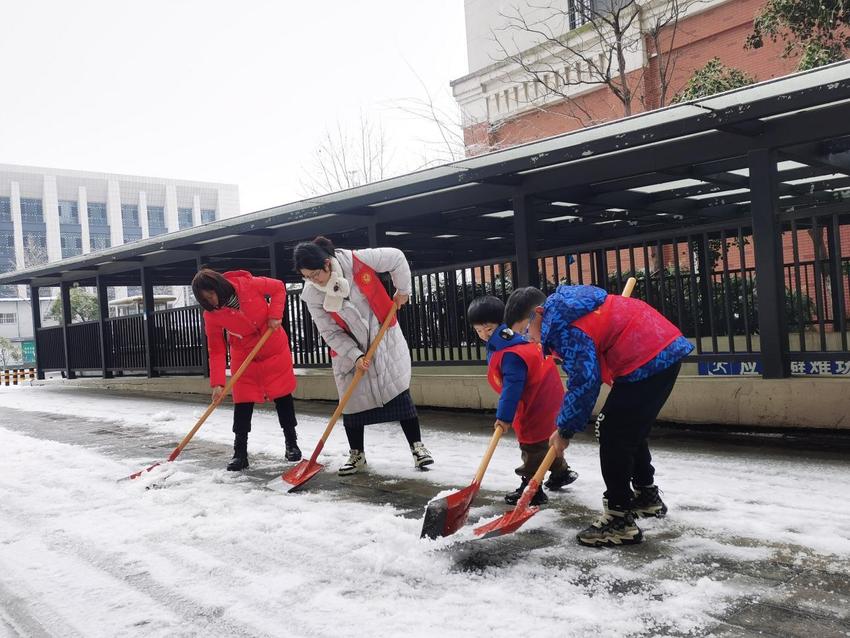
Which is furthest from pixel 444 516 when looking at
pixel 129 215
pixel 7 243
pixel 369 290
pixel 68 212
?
pixel 129 215

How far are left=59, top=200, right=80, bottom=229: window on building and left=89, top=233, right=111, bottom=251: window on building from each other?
2671mm

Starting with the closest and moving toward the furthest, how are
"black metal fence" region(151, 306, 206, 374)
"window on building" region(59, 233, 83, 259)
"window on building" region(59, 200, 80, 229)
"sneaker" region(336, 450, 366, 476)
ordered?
"sneaker" region(336, 450, 366, 476) → "black metal fence" region(151, 306, 206, 374) → "window on building" region(59, 233, 83, 259) → "window on building" region(59, 200, 80, 229)

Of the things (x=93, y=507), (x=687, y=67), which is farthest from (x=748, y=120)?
(x=687, y=67)

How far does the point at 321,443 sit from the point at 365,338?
0.83 metres

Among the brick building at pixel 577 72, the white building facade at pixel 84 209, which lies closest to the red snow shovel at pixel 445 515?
the brick building at pixel 577 72

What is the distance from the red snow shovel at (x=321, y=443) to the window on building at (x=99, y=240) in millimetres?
97748

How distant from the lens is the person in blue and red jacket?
3.27 meters

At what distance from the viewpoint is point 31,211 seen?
295ft

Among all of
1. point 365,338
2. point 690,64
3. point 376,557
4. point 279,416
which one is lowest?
point 376,557

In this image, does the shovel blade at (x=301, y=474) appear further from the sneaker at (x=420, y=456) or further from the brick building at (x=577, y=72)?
the brick building at (x=577, y=72)

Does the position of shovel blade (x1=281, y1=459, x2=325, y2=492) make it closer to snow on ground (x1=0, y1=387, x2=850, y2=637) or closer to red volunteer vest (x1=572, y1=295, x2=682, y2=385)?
snow on ground (x1=0, y1=387, x2=850, y2=637)

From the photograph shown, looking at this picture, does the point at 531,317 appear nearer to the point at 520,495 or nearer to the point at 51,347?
the point at 520,495

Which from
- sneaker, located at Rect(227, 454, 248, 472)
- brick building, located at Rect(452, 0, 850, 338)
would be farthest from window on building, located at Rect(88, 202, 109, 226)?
sneaker, located at Rect(227, 454, 248, 472)

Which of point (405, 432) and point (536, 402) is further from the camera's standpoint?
point (405, 432)
